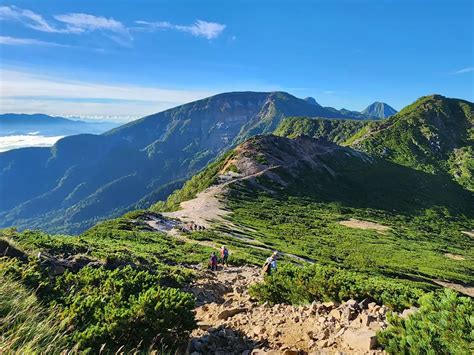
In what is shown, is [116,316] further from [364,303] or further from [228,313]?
[364,303]

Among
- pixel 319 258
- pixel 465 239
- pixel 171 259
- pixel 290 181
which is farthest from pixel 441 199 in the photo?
pixel 171 259

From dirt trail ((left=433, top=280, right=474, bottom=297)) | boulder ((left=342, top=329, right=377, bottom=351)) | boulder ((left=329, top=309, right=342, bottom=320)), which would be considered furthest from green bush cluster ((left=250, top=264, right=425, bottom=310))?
dirt trail ((left=433, top=280, right=474, bottom=297))

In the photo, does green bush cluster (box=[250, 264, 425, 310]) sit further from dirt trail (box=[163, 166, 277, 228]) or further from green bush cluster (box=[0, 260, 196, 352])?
dirt trail (box=[163, 166, 277, 228])

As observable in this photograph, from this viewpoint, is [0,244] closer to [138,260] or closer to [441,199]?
[138,260]

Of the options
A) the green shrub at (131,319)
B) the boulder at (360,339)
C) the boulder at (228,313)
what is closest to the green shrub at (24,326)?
the green shrub at (131,319)

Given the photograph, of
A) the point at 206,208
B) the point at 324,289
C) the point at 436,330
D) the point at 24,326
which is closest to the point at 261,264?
the point at 324,289

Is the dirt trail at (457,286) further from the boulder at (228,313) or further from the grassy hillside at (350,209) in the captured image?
the boulder at (228,313)
